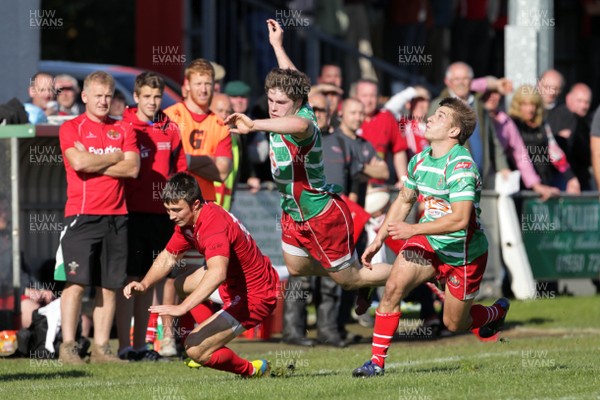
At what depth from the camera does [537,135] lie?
18094 mm

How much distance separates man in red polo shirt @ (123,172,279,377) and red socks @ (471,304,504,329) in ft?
5.42

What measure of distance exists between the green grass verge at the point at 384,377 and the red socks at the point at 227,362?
0.12 m

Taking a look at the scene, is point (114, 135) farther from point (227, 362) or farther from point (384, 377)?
point (384, 377)

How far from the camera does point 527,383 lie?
986cm

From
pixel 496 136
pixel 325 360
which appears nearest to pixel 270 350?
pixel 325 360

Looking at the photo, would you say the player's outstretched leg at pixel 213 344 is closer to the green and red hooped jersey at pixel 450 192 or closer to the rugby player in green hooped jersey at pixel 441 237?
the rugby player in green hooped jersey at pixel 441 237

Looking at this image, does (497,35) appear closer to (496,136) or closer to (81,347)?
(496,136)

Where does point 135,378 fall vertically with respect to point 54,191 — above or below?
below

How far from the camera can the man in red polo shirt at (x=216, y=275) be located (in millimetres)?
10070

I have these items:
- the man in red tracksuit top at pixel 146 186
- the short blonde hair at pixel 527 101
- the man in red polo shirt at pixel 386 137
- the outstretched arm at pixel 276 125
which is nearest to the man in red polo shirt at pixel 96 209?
the man in red tracksuit top at pixel 146 186

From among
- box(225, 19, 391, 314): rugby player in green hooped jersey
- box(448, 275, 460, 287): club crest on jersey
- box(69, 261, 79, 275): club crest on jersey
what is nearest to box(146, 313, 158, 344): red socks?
box(69, 261, 79, 275): club crest on jersey

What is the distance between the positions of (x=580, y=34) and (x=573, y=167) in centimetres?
1273

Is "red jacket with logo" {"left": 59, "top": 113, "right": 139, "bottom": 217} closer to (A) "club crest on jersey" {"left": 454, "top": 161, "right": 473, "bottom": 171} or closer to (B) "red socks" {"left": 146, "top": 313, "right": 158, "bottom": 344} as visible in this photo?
(B) "red socks" {"left": 146, "top": 313, "right": 158, "bottom": 344}

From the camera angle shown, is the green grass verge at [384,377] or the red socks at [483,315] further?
the red socks at [483,315]
